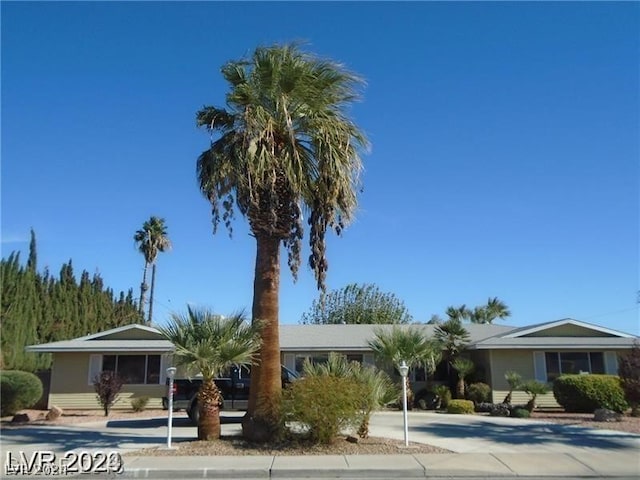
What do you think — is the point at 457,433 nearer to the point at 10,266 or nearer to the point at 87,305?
the point at 10,266

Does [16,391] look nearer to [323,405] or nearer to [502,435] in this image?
[323,405]

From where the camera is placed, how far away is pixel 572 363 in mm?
25109

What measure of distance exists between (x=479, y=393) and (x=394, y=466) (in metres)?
13.9

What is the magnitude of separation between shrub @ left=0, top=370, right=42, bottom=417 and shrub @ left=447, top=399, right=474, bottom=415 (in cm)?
1566

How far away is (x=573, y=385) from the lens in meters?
21.8

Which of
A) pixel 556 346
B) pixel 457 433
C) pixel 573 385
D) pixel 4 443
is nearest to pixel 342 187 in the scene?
pixel 457 433

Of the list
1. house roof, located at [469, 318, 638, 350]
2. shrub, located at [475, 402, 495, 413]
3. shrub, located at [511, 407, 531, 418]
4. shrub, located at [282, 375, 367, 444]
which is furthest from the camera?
house roof, located at [469, 318, 638, 350]

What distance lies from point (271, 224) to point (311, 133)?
243 cm

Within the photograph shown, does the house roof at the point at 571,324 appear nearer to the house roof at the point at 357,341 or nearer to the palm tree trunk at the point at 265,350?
the house roof at the point at 357,341

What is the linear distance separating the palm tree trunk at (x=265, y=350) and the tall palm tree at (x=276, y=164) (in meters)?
0.02

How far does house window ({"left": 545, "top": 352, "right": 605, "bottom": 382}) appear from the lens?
82.0 ft

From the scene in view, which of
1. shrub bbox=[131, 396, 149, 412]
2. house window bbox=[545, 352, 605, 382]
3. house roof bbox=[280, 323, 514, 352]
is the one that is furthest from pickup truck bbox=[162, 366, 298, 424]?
house window bbox=[545, 352, 605, 382]

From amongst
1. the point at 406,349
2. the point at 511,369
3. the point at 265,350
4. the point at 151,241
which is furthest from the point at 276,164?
the point at 151,241

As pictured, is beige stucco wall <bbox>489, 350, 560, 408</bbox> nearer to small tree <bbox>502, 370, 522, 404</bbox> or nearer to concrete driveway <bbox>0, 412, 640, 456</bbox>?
small tree <bbox>502, 370, 522, 404</bbox>
